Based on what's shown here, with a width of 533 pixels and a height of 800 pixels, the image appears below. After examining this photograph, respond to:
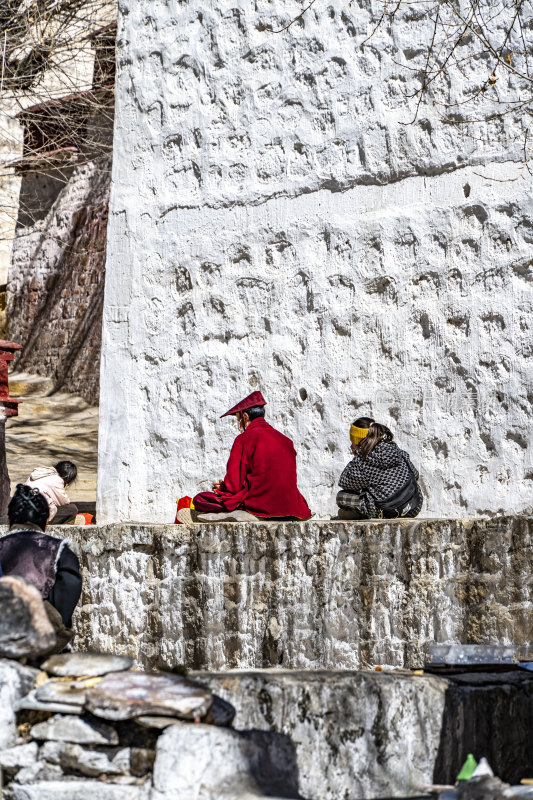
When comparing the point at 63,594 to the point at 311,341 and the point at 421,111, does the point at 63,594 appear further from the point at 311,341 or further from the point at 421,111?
the point at 421,111

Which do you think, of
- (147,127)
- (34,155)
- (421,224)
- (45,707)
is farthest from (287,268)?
(34,155)

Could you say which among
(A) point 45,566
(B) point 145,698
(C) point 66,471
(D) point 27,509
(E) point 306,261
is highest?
(E) point 306,261

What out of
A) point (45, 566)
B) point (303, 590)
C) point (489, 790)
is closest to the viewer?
point (489, 790)

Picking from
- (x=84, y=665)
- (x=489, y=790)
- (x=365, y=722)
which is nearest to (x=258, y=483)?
(x=365, y=722)

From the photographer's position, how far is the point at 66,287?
48.5ft

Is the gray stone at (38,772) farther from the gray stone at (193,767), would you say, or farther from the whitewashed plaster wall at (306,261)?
the whitewashed plaster wall at (306,261)

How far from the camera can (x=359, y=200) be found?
6.55 meters

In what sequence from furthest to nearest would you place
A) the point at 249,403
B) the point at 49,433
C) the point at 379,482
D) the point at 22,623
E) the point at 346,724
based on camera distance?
1. the point at 49,433
2. the point at 249,403
3. the point at 379,482
4. the point at 346,724
5. the point at 22,623

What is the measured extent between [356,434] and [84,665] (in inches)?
126

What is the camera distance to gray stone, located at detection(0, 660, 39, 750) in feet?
10.5

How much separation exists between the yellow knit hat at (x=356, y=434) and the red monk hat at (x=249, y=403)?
1.95ft

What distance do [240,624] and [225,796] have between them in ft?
8.27

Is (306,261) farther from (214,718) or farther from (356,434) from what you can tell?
(214,718)

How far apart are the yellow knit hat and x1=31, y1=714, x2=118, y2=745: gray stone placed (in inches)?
131
